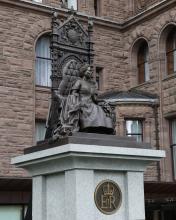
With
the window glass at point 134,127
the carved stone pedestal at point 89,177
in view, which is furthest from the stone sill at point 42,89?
the carved stone pedestal at point 89,177

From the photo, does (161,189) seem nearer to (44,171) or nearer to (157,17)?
(157,17)

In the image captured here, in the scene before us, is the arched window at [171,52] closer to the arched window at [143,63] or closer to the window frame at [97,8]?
the arched window at [143,63]

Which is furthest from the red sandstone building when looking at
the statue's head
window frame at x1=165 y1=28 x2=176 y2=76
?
the statue's head

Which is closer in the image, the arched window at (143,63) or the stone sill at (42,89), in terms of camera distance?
the stone sill at (42,89)

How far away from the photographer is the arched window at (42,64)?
2533cm

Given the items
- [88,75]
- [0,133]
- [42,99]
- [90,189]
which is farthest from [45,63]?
[90,189]

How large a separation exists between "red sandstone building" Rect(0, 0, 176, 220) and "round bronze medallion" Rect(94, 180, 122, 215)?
1292 cm

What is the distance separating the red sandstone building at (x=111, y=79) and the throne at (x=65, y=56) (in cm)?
1183

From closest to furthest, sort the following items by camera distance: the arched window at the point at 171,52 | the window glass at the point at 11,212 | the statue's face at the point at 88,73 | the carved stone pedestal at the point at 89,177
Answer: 1. the carved stone pedestal at the point at 89,177
2. the statue's face at the point at 88,73
3. the window glass at the point at 11,212
4. the arched window at the point at 171,52

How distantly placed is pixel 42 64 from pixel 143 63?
5.43m

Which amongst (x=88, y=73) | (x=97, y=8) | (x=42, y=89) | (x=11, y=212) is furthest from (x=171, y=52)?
(x=88, y=73)

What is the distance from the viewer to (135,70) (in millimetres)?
27875

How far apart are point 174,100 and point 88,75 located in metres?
15.4

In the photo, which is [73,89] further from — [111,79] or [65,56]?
[111,79]
